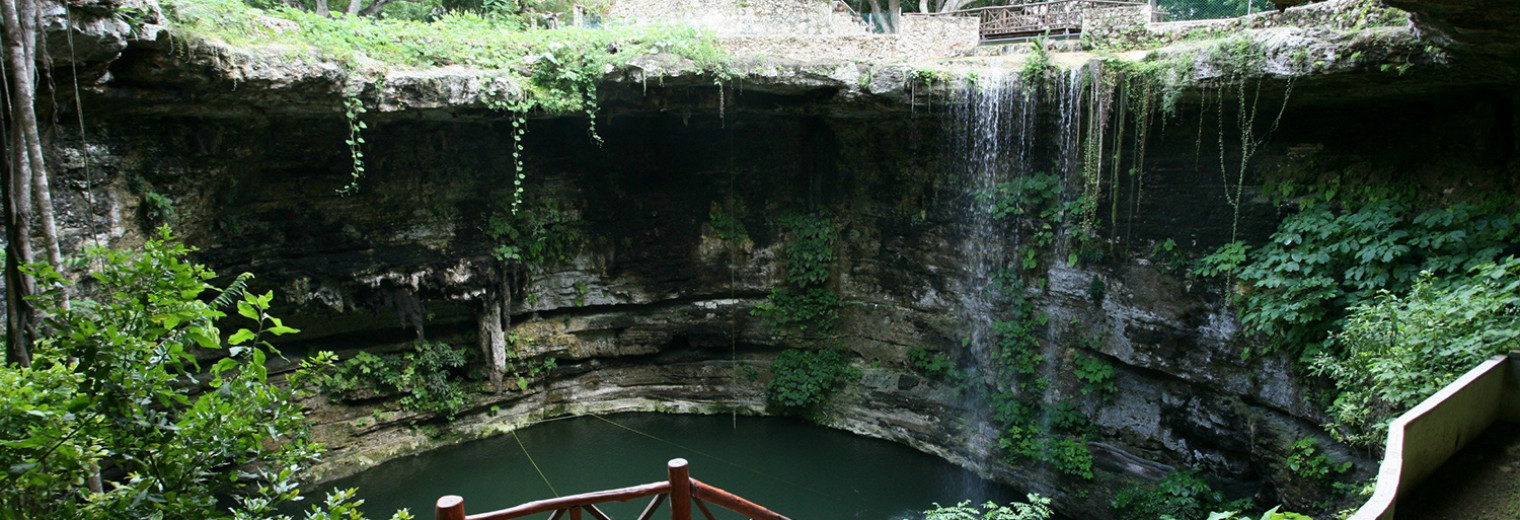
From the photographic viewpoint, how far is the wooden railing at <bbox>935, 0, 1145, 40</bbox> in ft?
34.3

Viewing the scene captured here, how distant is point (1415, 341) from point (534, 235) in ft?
30.1

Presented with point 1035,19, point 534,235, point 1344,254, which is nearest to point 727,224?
point 534,235

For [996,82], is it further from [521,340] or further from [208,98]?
[208,98]

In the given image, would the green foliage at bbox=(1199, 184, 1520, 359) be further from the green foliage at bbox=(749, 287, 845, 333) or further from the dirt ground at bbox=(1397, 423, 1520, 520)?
the green foliage at bbox=(749, 287, 845, 333)

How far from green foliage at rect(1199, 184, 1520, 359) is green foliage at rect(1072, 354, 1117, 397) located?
67.2 inches

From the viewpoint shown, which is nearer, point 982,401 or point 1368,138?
point 1368,138

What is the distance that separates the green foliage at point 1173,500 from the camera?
323 inches

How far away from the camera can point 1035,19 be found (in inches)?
426

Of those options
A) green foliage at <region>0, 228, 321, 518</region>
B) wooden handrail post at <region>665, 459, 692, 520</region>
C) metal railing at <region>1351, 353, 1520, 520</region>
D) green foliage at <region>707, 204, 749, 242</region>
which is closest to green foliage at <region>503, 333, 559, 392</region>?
green foliage at <region>707, 204, 749, 242</region>

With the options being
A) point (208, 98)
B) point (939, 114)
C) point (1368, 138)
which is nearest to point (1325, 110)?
point (1368, 138)

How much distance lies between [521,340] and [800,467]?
410cm

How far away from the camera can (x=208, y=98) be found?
297 inches

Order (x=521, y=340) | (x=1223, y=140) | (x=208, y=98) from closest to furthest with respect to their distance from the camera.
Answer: (x=208, y=98) < (x=1223, y=140) < (x=521, y=340)

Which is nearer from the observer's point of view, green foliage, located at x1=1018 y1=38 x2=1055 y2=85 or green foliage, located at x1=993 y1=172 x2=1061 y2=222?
green foliage, located at x1=1018 y1=38 x2=1055 y2=85
